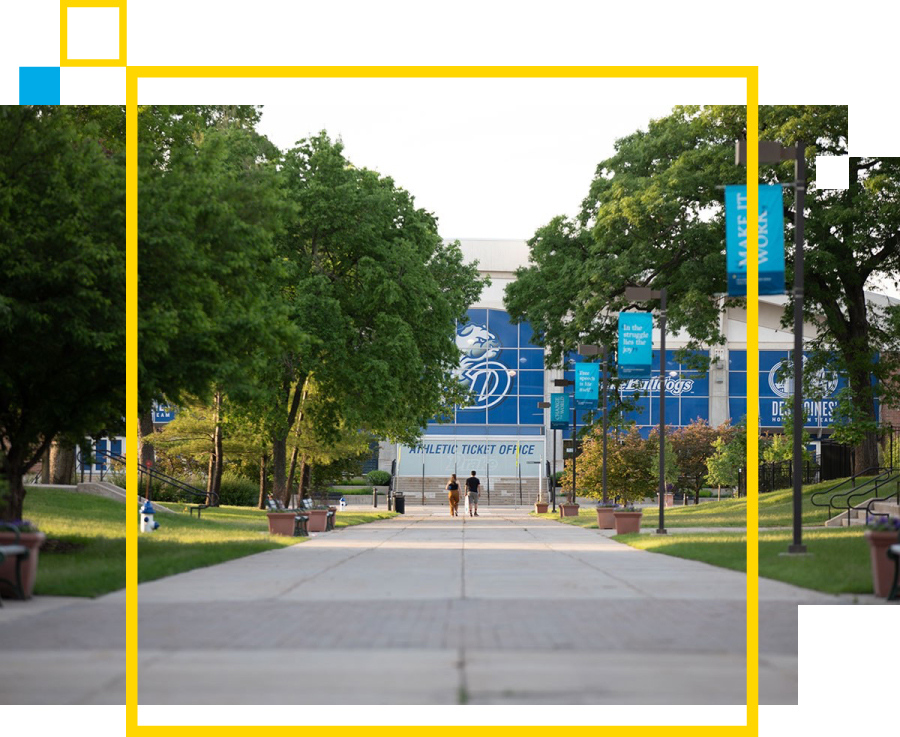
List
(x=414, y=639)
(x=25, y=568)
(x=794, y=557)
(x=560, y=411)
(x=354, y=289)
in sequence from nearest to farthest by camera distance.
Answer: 1. (x=414, y=639)
2. (x=25, y=568)
3. (x=794, y=557)
4. (x=354, y=289)
5. (x=560, y=411)

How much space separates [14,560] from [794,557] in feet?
32.8

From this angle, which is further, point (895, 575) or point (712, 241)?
point (712, 241)

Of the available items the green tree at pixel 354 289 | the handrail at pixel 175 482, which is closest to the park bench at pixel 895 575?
the green tree at pixel 354 289

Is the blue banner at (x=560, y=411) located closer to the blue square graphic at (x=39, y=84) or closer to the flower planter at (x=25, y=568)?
the flower planter at (x=25, y=568)

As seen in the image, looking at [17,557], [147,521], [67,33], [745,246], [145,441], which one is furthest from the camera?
[145,441]

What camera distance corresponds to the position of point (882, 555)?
12445mm

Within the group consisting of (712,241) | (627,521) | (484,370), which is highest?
(712,241)

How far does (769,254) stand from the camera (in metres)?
10.5

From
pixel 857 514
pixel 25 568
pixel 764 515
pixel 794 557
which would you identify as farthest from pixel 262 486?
pixel 25 568

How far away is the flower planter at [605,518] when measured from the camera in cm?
3503

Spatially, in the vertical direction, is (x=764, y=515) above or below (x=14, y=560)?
below

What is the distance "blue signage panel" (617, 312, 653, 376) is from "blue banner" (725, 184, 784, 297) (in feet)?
58.9

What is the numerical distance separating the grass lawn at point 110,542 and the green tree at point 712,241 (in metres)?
10.7

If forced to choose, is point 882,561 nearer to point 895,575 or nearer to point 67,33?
point 895,575
